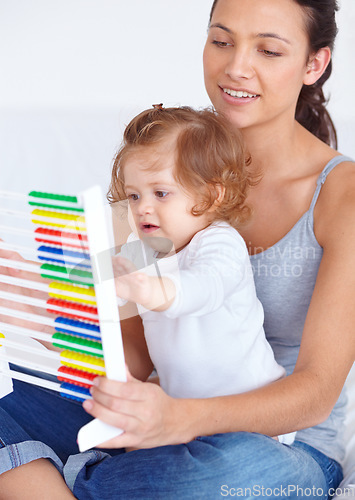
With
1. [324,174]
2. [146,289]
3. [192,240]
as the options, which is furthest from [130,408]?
[324,174]

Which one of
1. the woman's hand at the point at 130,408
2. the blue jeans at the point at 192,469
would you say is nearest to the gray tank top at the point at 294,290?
the blue jeans at the point at 192,469

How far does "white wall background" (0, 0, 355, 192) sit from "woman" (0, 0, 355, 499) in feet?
3.50

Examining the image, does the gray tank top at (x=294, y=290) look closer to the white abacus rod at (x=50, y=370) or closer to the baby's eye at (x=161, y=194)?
the baby's eye at (x=161, y=194)

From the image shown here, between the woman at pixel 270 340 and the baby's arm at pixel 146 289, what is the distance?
0.43 feet

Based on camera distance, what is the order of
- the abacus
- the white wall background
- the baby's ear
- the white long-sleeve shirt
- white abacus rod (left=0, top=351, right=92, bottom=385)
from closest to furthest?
1. the abacus
2. white abacus rod (left=0, top=351, right=92, bottom=385)
3. the white long-sleeve shirt
4. the baby's ear
5. the white wall background

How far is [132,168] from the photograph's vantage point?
1.33 m

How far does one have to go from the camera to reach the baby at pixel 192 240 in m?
1.30

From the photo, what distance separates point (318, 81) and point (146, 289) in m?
1.10

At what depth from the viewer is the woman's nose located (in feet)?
4.84

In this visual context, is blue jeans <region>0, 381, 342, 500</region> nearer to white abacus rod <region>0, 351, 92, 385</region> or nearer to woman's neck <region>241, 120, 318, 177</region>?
white abacus rod <region>0, 351, 92, 385</region>

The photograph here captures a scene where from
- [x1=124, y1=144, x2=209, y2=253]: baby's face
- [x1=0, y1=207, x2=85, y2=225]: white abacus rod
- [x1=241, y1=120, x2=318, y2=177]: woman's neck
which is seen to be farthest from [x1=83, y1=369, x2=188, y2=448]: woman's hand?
[x1=241, y1=120, x2=318, y2=177]: woman's neck

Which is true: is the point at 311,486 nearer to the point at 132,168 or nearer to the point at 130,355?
the point at 130,355

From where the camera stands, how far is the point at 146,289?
961mm

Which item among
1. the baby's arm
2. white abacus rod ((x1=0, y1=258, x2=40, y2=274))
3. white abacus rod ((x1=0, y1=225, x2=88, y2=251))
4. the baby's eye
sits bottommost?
the baby's arm
